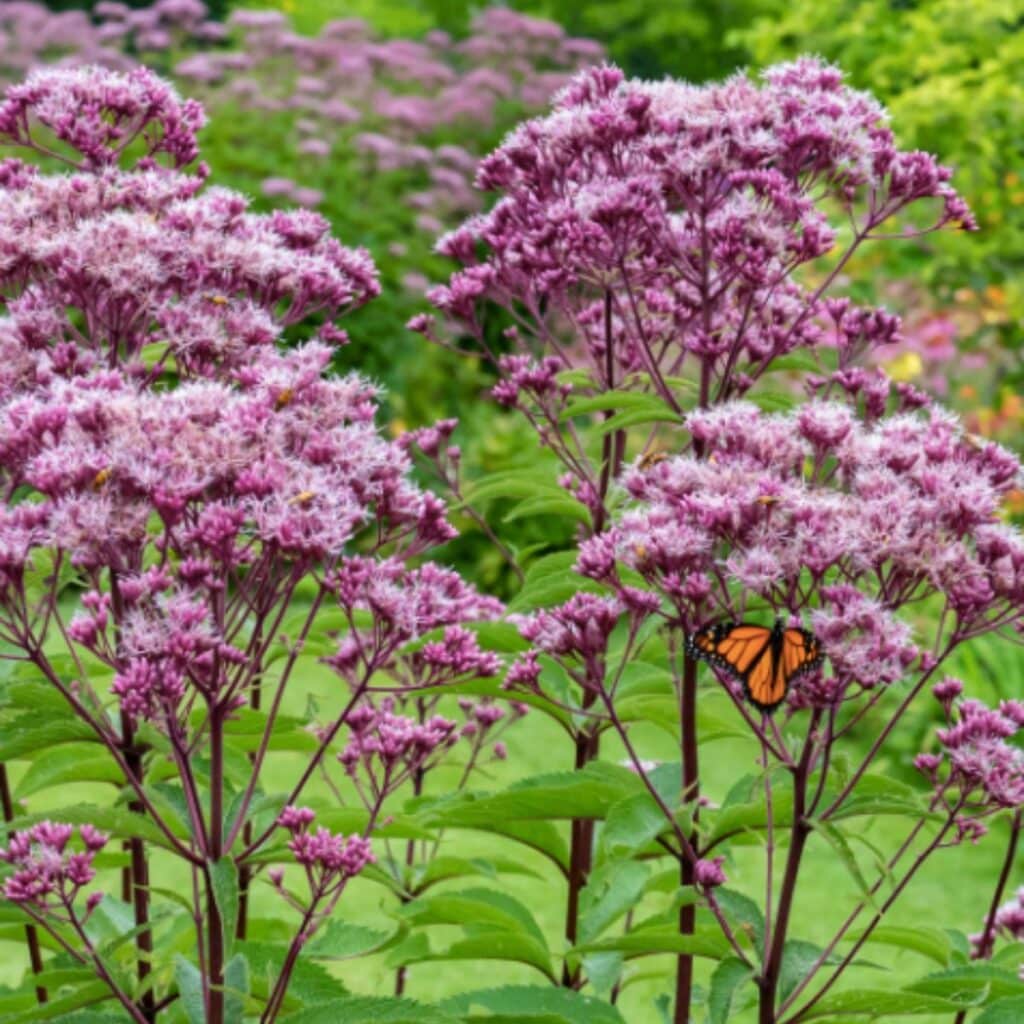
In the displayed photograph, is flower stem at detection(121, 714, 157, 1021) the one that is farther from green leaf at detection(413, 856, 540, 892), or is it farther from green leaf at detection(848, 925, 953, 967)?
green leaf at detection(848, 925, 953, 967)

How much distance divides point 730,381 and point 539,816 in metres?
0.92

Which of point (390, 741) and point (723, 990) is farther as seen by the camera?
point (390, 741)

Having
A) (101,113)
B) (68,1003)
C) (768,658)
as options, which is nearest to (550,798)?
(768,658)

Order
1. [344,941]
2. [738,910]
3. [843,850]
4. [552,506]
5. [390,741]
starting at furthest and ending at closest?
[552,506] → [344,941] → [390,741] → [738,910] → [843,850]

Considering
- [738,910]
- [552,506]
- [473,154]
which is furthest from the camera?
[473,154]

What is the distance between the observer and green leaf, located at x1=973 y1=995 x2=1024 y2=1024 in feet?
8.28

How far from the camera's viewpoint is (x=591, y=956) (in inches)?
117

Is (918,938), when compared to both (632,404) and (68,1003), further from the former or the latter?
(68,1003)

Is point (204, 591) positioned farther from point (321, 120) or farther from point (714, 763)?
point (321, 120)

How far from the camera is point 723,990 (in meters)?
2.48

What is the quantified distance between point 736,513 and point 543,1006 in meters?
0.90

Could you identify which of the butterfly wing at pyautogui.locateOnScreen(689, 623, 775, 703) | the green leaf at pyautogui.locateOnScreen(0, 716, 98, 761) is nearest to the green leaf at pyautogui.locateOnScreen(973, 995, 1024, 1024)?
the butterfly wing at pyautogui.locateOnScreen(689, 623, 775, 703)

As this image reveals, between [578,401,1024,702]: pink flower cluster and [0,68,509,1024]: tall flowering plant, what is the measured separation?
0.38m

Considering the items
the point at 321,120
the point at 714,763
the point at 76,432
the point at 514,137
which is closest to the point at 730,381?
the point at 514,137
